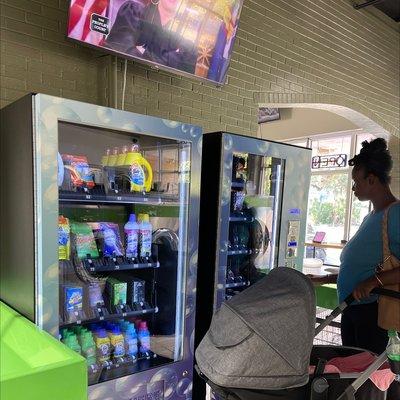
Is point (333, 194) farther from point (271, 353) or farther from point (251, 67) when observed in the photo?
point (271, 353)

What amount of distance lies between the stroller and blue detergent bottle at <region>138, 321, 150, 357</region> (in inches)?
27.2

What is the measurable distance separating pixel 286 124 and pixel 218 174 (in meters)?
6.77

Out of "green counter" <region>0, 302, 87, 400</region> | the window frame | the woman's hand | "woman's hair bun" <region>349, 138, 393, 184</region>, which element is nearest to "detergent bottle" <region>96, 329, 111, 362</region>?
"green counter" <region>0, 302, 87, 400</region>

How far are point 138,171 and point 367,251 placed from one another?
60.1 inches

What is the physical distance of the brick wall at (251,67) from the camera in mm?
2391

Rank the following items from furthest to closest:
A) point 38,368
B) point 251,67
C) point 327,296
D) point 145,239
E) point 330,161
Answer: point 330,161
point 251,67
point 327,296
point 145,239
point 38,368

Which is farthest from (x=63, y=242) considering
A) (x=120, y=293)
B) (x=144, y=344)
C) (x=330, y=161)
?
(x=330, y=161)

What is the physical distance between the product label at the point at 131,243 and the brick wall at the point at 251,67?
998mm

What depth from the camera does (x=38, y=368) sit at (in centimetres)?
141

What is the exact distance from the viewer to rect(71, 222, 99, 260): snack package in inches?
85.1

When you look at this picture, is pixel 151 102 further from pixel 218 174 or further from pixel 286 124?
pixel 286 124

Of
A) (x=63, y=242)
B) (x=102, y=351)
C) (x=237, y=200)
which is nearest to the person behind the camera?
(x=63, y=242)

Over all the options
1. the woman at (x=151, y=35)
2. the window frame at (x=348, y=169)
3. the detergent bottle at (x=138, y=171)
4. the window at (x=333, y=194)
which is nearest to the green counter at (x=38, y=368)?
the detergent bottle at (x=138, y=171)

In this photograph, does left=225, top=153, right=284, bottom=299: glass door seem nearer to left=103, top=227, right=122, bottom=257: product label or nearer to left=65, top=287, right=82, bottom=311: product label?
left=103, top=227, right=122, bottom=257: product label
